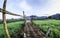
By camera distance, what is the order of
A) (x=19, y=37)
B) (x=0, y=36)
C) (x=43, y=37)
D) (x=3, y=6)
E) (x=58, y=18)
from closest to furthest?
(x=3, y=6) → (x=19, y=37) → (x=43, y=37) → (x=0, y=36) → (x=58, y=18)

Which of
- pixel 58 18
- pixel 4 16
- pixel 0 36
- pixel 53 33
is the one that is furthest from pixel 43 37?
pixel 58 18

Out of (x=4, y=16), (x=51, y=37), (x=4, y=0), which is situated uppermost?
(x=4, y=0)

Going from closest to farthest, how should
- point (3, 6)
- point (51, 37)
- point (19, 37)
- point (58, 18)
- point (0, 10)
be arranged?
point (0, 10)
point (3, 6)
point (19, 37)
point (51, 37)
point (58, 18)

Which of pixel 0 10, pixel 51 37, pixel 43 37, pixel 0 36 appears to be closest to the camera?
pixel 0 10

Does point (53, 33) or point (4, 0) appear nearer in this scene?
point (4, 0)

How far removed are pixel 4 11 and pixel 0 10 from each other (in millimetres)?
302

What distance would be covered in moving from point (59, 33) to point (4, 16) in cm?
929

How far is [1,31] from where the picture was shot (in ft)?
45.5

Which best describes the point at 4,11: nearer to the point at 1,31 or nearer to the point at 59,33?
the point at 1,31

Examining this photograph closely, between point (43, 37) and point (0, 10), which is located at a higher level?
point (0, 10)

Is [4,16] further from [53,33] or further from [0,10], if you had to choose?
[53,33]

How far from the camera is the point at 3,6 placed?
649 cm

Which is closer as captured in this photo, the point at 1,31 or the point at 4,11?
the point at 4,11

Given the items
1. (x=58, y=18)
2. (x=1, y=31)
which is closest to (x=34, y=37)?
(x=1, y=31)
